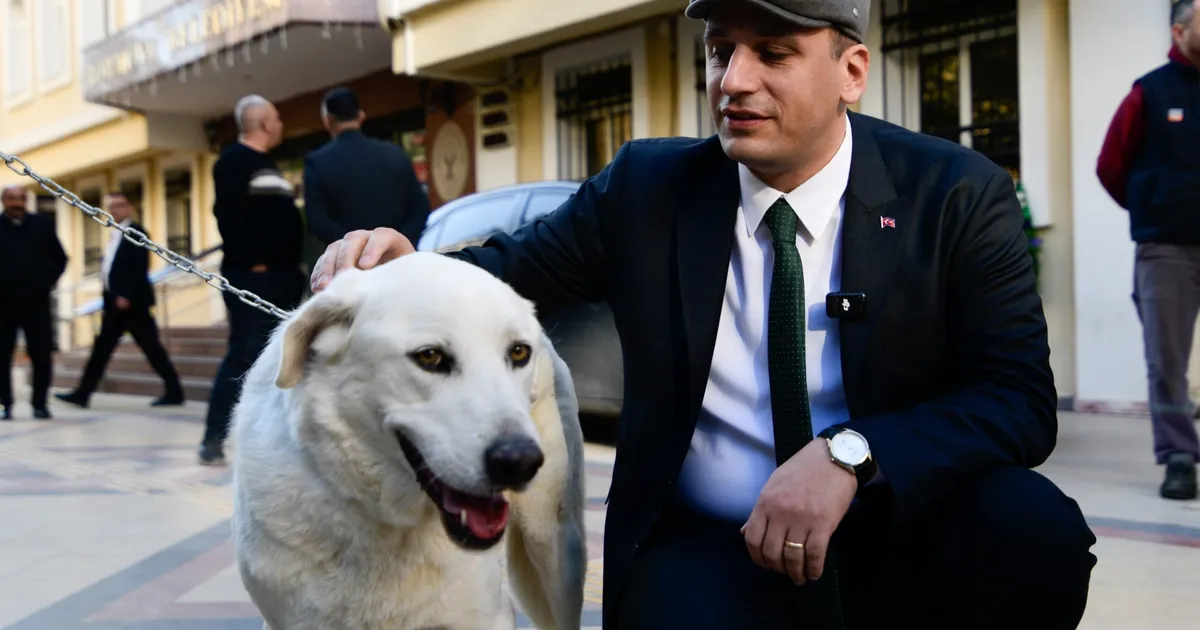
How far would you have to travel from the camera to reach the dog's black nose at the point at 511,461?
1851 mm

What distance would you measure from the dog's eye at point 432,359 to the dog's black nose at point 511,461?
22 cm

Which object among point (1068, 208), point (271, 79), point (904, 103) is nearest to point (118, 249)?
point (271, 79)

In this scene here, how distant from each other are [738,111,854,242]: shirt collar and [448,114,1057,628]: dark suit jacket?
0.04 meters

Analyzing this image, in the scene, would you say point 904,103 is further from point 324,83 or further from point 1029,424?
point 324,83

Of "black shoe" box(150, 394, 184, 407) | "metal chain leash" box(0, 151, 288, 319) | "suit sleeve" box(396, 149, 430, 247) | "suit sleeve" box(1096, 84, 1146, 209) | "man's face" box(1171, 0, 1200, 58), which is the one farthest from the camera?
"black shoe" box(150, 394, 184, 407)

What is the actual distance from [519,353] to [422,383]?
0.76 feet

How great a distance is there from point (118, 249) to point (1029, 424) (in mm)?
9632

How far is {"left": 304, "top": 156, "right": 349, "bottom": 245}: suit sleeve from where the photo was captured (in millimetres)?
5750

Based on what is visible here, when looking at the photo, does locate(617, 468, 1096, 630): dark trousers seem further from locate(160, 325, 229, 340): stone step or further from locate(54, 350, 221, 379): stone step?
locate(160, 325, 229, 340): stone step

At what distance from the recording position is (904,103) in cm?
888

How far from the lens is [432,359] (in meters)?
2.01

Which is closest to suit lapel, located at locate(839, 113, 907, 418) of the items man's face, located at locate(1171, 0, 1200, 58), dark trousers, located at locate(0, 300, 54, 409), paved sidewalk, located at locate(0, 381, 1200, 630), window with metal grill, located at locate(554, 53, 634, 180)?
paved sidewalk, located at locate(0, 381, 1200, 630)

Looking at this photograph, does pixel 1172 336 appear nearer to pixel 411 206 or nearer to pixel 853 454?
pixel 853 454

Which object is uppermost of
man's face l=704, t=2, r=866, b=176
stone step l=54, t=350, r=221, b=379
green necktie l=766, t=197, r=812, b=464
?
man's face l=704, t=2, r=866, b=176
